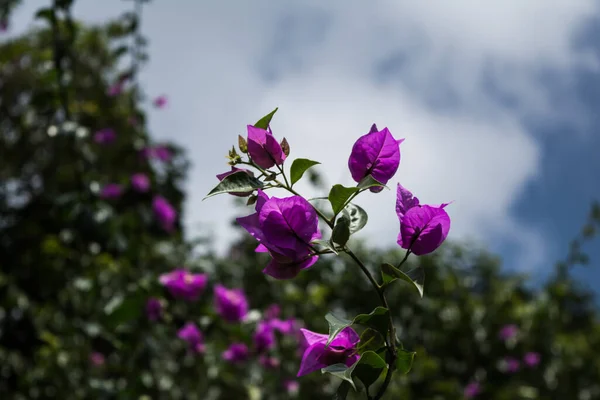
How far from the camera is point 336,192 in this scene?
56 centimetres

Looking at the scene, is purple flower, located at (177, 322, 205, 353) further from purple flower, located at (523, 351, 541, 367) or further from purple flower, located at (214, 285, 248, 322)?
purple flower, located at (523, 351, 541, 367)

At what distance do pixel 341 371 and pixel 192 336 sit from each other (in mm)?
1243

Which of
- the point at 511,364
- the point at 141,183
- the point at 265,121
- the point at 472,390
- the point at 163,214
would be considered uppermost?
the point at 141,183

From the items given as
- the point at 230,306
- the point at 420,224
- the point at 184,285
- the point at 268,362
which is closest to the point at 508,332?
the point at 268,362

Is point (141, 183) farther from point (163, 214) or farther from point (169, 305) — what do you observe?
point (169, 305)

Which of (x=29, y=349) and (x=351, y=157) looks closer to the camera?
(x=351, y=157)

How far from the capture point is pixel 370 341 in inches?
22.7

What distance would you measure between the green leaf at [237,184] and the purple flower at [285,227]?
0.04 ft

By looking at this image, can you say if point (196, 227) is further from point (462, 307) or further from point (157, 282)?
point (157, 282)

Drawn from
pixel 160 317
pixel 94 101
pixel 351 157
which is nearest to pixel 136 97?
pixel 160 317

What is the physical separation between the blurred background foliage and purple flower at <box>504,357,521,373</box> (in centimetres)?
3

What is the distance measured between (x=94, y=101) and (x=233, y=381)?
199 inches

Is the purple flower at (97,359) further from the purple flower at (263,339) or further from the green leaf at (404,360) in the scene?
the green leaf at (404,360)

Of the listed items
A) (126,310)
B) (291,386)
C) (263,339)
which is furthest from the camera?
(291,386)
